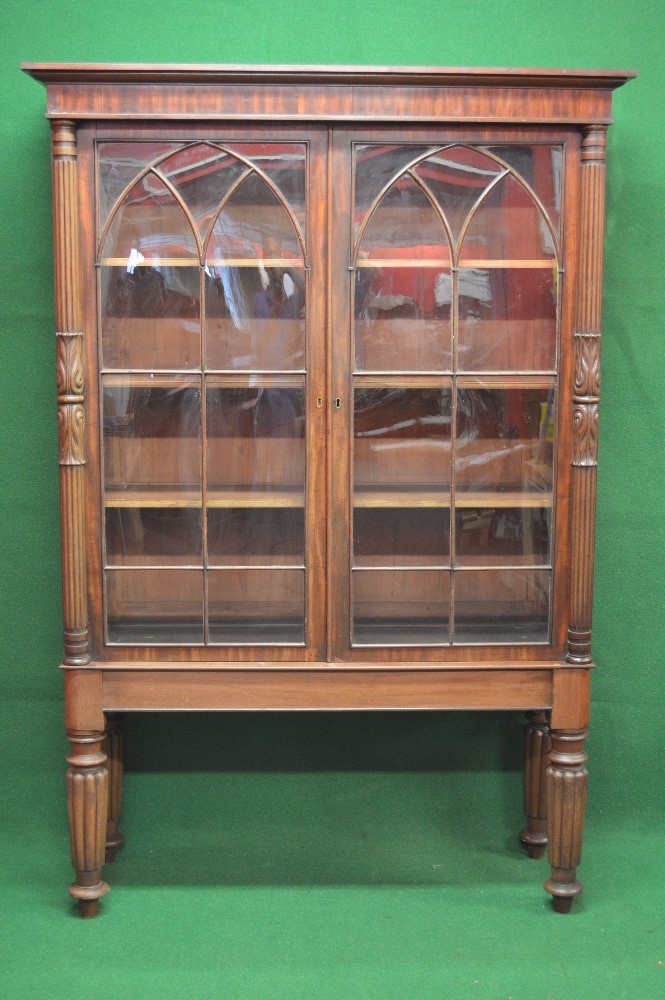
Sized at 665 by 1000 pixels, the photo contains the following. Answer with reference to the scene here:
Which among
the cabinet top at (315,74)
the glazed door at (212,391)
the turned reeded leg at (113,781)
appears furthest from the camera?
the turned reeded leg at (113,781)

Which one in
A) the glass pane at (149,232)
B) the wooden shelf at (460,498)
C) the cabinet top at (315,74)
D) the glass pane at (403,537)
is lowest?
the glass pane at (403,537)

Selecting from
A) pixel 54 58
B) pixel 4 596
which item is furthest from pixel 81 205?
pixel 4 596

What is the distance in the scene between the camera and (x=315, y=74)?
2.35m

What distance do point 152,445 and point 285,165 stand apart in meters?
0.72

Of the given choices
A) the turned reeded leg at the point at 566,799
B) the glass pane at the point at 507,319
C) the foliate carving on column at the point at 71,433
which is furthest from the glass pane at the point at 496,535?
the foliate carving on column at the point at 71,433

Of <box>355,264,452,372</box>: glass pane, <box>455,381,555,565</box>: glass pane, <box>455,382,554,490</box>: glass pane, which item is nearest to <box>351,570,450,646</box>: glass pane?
<box>455,381,555,565</box>: glass pane

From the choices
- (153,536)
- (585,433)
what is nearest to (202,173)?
(153,536)

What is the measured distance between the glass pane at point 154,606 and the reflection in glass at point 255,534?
3.8 inches

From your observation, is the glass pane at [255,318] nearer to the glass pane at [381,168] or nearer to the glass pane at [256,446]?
the glass pane at [256,446]

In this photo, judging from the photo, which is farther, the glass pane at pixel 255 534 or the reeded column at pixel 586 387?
the glass pane at pixel 255 534

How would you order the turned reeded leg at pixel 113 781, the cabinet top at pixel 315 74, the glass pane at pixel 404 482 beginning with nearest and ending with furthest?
the cabinet top at pixel 315 74 < the glass pane at pixel 404 482 < the turned reeded leg at pixel 113 781

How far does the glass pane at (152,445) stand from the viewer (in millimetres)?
2529

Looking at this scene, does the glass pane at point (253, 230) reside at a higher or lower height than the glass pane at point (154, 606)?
higher

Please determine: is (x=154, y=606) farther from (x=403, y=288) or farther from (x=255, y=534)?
(x=403, y=288)
